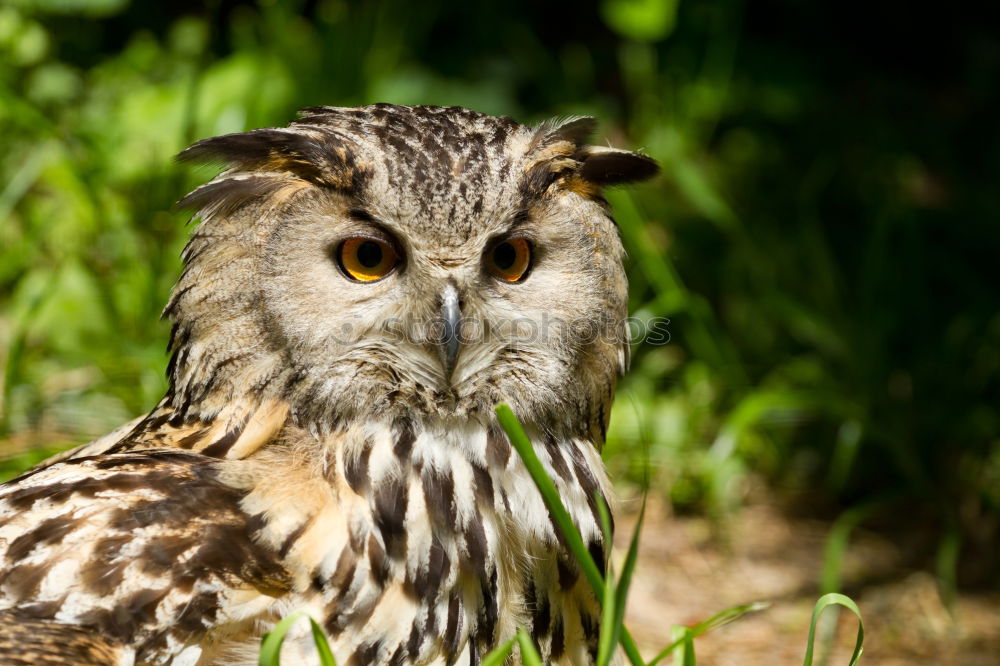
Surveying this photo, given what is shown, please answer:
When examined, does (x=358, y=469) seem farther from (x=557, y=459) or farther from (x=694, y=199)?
(x=694, y=199)

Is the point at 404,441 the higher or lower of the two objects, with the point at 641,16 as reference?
lower

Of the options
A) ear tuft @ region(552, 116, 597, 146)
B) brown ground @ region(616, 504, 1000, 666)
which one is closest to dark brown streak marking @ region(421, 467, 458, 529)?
ear tuft @ region(552, 116, 597, 146)

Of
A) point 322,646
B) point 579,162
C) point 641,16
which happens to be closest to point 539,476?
point 322,646

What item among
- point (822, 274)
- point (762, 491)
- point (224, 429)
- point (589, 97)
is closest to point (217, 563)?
point (224, 429)

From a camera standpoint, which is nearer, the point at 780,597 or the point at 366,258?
the point at 366,258

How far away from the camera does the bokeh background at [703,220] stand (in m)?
2.92

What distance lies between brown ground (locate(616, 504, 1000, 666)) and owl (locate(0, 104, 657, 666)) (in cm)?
99

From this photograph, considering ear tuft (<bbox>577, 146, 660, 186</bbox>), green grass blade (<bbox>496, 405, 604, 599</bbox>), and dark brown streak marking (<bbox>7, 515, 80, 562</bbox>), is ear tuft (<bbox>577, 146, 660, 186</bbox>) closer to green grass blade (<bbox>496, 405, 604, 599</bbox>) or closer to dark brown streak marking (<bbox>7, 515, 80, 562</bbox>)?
green grass blade (<bbox>496, 405, 604, 599</bbox>)

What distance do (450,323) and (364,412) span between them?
6.5 inches

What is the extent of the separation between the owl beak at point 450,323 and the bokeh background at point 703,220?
30.5 inches

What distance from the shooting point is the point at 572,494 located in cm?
164

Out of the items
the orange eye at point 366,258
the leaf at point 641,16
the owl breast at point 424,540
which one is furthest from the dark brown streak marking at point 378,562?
the leaf at point 641,16

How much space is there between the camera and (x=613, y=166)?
1754 millimetres

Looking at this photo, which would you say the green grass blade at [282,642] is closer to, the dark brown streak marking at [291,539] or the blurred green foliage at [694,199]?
the dark brown streak marking at [291,539]
